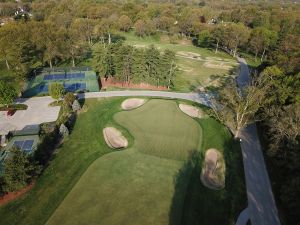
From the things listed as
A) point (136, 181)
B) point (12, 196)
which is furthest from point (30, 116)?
point (136, 181)

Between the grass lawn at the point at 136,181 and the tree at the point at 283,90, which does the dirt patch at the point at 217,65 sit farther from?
the grass lawn at the point at 136,181

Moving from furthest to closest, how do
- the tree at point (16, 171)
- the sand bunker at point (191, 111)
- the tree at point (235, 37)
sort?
the tree at point (235, 37) < the sand bunker at point (191, 111) < the tree at point (16, 171)

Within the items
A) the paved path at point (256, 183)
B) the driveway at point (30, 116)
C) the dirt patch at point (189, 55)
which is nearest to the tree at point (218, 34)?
the dirt patch at point (189, 55)

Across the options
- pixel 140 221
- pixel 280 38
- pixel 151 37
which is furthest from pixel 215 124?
pixel 151 37

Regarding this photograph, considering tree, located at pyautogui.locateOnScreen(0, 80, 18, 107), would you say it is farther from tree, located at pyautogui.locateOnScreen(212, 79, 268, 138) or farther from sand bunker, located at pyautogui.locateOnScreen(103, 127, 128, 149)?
tree, located at pyautogui.locateOnScreen(212, 79, 268, 138)

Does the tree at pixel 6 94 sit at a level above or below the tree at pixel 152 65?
below

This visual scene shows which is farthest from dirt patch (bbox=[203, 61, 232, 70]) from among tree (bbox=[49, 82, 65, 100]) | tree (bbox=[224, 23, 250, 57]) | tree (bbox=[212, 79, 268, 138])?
tree (bbox=[49, 82, 65, 100])
